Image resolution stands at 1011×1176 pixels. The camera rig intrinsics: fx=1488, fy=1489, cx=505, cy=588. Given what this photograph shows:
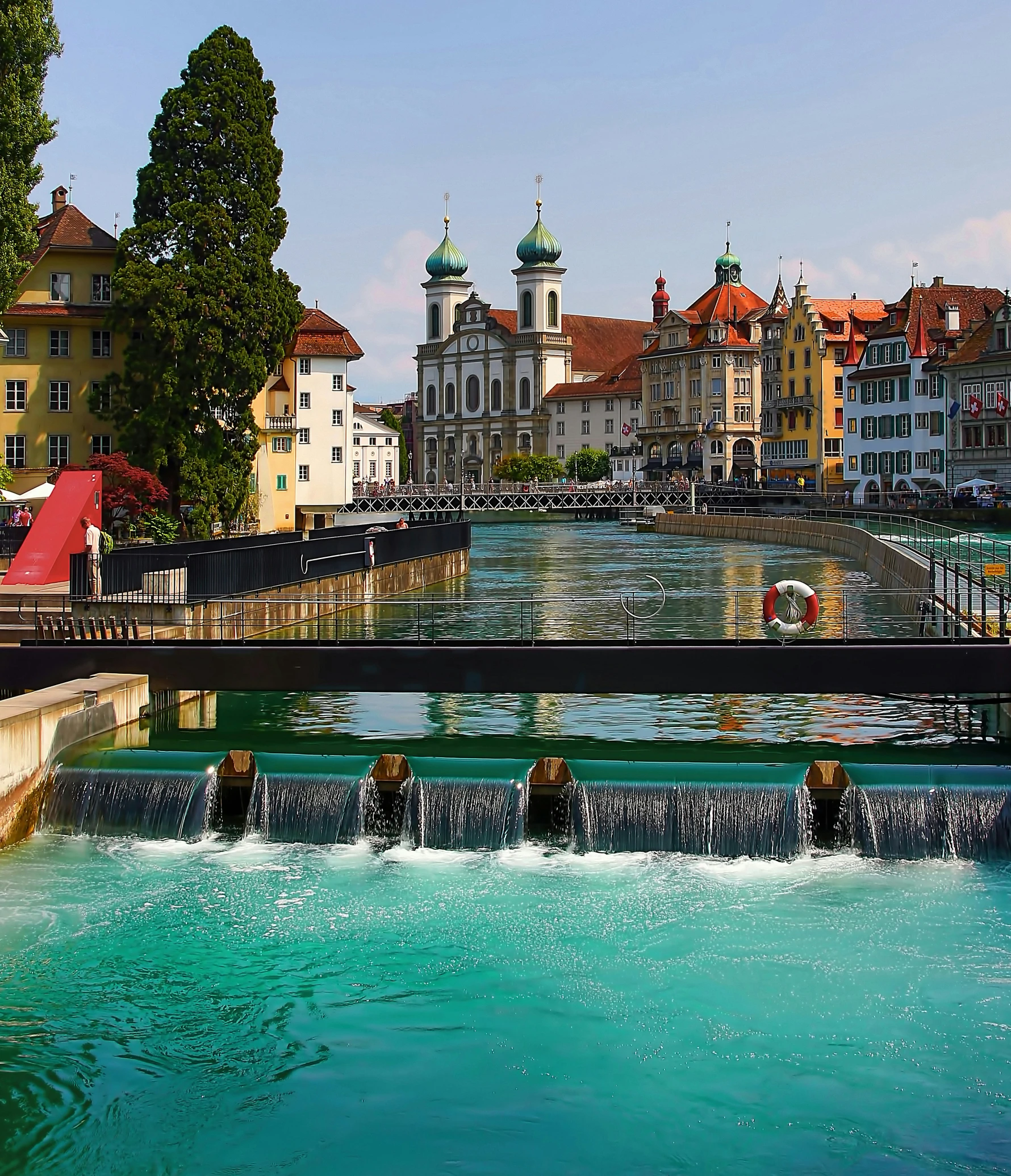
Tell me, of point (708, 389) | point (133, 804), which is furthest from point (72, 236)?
point (708, 389)

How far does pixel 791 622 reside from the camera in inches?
1031

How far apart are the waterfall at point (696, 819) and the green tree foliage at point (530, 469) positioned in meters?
158

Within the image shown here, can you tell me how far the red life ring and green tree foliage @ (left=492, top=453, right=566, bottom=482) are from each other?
153 meters

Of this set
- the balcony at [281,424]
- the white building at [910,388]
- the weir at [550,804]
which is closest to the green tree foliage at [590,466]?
the white building at [910,388]

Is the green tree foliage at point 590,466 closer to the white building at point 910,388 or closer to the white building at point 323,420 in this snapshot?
the white building at point 910,388

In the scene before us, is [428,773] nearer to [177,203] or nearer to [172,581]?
[172,581]

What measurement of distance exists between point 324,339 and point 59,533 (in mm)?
59079

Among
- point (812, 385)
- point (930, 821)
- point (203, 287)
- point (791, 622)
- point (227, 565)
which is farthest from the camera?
point (812, 385)

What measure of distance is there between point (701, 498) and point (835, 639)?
11355cm

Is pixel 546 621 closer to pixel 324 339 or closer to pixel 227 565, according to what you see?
pixel 227 565

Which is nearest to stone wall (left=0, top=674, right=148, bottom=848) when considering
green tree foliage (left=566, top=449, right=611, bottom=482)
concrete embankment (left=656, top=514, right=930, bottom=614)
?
concrete embankment (left=656, top=514, right=930, bottom=614)

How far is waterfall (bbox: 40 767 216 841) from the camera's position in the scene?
75.3ft

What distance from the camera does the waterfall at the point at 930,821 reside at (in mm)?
21109

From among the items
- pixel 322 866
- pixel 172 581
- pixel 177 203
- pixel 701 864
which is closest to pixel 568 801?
pixel 701 864
